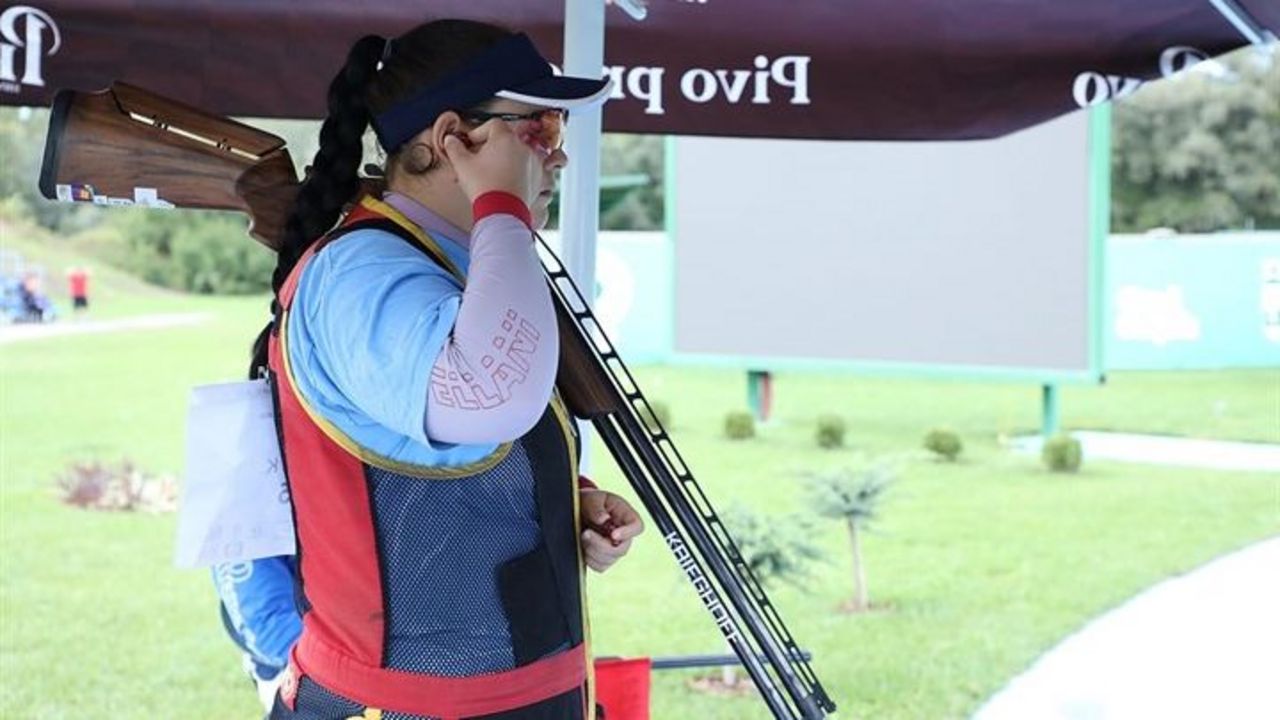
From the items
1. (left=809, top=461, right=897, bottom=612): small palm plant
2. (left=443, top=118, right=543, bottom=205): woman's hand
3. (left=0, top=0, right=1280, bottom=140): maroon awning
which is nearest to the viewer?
(left=443, top=118, right=543, bottom=205): woman's hand

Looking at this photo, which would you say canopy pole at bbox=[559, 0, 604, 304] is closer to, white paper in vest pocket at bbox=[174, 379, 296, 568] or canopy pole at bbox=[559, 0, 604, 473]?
canopy pole at bbox=[559, 0, 604, 473]

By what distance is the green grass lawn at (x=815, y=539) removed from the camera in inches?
287

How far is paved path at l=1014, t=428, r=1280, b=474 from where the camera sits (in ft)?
A: 38.5

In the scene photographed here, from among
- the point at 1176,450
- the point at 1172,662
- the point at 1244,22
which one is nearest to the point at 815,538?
the point at 1172,662

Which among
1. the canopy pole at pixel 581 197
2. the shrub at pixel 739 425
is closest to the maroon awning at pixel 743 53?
the canopy pole at pixel 581 197

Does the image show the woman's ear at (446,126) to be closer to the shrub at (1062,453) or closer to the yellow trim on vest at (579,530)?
the yellow trim on vest at (579,530)

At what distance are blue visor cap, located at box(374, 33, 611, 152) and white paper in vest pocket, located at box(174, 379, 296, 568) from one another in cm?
32

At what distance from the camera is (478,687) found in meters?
1.37

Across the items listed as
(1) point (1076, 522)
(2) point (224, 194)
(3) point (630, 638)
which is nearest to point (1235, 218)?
(1) point (1076, 522)

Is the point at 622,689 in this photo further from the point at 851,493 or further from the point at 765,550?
the point at 851,493

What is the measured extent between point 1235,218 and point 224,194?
1901 cm

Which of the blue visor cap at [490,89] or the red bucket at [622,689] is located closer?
the blue visor cap at [490,89]

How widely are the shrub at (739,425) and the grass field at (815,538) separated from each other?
129mm

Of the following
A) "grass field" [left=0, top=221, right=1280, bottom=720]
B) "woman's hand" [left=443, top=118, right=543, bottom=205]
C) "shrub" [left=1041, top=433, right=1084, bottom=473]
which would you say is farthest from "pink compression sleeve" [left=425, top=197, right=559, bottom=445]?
"shrub" [left=1041, top=433, right=1084, bottom=473]
